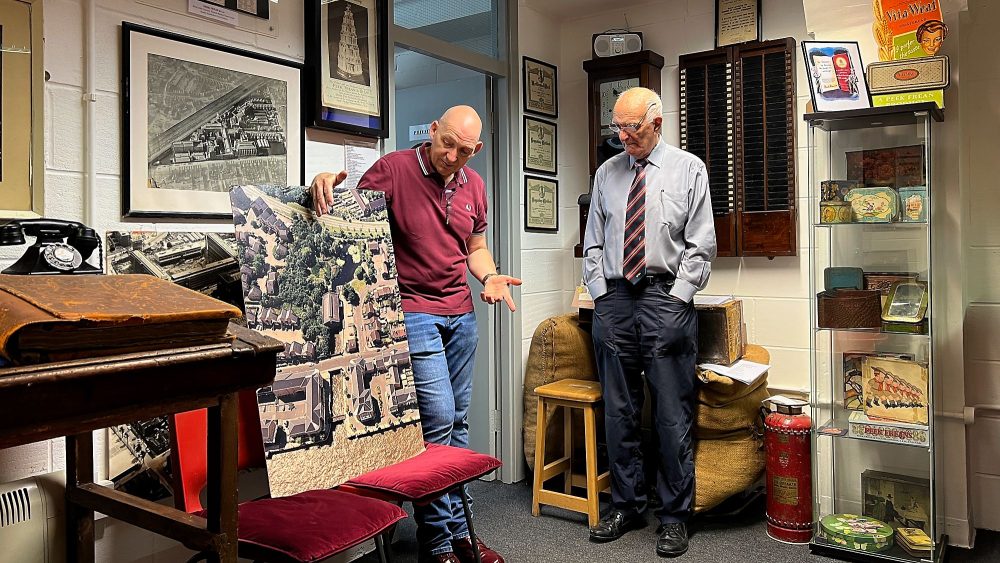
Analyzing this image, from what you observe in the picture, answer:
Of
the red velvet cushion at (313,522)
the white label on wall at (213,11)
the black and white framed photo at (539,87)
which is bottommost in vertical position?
the red velvet cushion at (313,522)

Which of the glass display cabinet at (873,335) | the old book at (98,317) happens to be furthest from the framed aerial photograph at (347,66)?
the glass display cabinet at (873,335)

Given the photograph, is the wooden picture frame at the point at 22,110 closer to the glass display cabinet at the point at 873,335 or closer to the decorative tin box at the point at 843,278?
the glass display cabinet at the point at 873,335

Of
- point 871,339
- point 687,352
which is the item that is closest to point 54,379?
point 687,352

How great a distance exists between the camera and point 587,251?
334 cm

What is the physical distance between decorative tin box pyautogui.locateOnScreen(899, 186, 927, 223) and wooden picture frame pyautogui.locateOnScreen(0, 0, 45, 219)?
9.36ft

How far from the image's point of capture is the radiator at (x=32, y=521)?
1.80 meters

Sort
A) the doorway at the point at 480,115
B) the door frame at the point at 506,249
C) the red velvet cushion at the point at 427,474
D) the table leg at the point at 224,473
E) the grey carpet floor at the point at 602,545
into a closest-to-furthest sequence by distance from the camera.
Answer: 1. the table leg at the point at 224,473
2. the red velvet cushion at the point at 427,474
3. the grey carpet floor at the point at 602,545
4. the doorway at the point at 480,115
5. the door frame at the point at 506,249

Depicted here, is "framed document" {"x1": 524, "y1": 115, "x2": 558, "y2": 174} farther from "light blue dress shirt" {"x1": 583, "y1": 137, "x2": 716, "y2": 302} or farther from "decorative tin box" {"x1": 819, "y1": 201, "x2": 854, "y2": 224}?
"decorative tin box" {"x1": 819, "y1": 201, "x2": 854, "y2": 224}

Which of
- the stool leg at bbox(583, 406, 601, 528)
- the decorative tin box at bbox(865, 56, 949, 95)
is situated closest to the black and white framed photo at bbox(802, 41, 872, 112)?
the decorative tin box at bbox(865, 56, 949, 95)

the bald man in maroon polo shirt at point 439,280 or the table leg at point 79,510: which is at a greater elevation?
the bald man in maroon polo shirt at point 439,280

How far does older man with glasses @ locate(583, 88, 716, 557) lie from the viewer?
10.0 feet

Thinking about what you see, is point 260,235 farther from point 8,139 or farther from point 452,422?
point 452,422

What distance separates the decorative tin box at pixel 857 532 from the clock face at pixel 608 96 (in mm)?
2128

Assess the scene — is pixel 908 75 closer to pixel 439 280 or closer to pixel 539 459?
pixel 439 280
